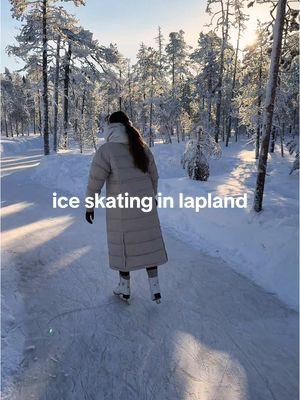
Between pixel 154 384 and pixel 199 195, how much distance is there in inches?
300

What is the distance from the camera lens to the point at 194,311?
17.3ft

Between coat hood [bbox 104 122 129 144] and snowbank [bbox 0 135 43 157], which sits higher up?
coat hood [bbox 104 122 129 144]

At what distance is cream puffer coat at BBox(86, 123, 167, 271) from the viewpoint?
4.94 metres

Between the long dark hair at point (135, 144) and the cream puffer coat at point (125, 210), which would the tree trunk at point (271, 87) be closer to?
the cream puffer coat at point (125, 210)

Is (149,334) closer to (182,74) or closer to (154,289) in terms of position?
(154,289)

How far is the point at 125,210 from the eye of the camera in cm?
500

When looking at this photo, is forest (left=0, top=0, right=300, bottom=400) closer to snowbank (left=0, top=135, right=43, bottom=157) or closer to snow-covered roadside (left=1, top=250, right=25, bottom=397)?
snow-covered roadside (left=1, top=250, right=25, bottom=397)

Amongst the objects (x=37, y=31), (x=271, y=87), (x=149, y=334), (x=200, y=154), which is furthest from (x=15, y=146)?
(x=149, y=334)

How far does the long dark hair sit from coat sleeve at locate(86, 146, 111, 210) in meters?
0.36

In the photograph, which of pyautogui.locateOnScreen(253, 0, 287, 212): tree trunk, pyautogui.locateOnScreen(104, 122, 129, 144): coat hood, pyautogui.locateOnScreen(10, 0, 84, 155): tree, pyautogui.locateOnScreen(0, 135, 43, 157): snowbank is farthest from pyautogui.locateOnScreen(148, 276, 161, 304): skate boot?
pyautogui.locateOnScreen(0, 135, 43, 157): snowbank

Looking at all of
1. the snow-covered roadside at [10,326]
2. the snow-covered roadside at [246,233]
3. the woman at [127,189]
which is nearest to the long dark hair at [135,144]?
the woman at [127,189]

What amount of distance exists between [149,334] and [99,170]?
2138 mm

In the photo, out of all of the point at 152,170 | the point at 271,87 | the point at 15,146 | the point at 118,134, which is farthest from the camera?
the point at 15,146

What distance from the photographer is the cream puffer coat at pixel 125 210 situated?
4.94 meters
